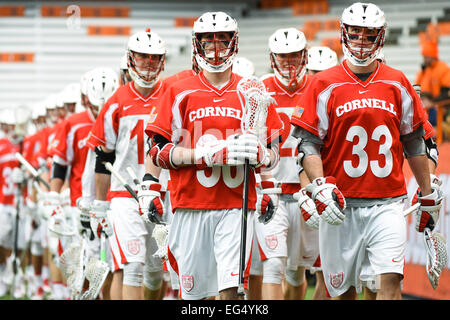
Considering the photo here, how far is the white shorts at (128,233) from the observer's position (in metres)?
7.54

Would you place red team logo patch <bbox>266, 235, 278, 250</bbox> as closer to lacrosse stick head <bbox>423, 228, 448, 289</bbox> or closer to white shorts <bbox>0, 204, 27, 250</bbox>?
lacrosse stick head <bbox>423, 228, 448, 289</bbox>

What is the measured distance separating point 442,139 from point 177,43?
1404cm

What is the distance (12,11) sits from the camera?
24.5 meters

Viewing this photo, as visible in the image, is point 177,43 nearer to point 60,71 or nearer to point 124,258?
point 60,71

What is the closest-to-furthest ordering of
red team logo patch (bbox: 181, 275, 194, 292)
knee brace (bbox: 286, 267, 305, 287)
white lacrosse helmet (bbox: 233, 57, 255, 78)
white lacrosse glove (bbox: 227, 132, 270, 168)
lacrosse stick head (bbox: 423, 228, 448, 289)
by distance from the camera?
white lacrosse glove (bbox: 227, 132, 270, 168)
red team logo patch (bbox: 181, 275, 194, 292)
lacrosse stick head (bbox: 423, 228, 448, 289)
knee brace (bbox: 286, 267, 305, 287)
white lacrosse helmet (bbox: 233, 57, 255, 78)

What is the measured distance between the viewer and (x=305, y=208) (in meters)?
6.09

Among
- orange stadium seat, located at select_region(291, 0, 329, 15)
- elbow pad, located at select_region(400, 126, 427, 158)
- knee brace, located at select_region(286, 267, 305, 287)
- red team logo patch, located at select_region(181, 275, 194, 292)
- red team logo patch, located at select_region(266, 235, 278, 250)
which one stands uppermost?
orange stadium seat, located at select_region(291, 0, 329, 15)

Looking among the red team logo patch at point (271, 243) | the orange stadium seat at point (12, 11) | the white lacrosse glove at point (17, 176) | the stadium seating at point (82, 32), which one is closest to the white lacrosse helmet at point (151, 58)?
the red team logo patch at point (271, 243)

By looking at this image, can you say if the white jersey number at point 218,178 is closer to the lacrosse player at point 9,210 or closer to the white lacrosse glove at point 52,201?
the white lacrosse glove at point 52,201

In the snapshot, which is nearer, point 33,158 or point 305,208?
point 305,208

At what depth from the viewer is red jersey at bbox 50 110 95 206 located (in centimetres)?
934

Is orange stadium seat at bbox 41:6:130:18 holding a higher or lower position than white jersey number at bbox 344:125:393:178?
higher

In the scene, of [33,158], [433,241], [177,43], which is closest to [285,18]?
[177,43]

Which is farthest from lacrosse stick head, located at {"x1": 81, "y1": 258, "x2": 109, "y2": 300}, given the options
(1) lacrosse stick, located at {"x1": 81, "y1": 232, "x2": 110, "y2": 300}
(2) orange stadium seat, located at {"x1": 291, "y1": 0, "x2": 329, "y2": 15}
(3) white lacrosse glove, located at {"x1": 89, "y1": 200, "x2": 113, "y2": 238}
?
(2) orange stadium seat, located at {"x1": 291, "y1": 0, "x2": 329, "y2": 15}
